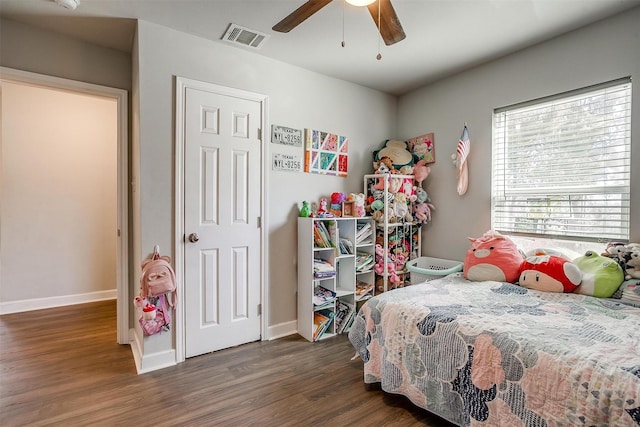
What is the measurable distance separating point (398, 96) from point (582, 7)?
1.87 metres

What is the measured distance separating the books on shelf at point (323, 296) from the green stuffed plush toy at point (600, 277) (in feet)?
5.88

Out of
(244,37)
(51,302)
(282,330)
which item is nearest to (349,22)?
(244,37)

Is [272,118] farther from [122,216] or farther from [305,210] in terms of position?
[122,216]

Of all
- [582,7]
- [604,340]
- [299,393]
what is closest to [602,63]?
[582,7]

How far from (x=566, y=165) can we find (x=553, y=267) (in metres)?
0.87

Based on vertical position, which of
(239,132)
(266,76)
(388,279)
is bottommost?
(388,279)

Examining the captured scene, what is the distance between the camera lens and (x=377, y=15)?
162 centimetres

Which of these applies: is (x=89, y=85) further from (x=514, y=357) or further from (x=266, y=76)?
(x=514, y=357)

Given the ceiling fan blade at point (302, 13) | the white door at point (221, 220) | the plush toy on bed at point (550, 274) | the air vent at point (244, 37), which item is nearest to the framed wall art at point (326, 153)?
the white door at point (221, 220)

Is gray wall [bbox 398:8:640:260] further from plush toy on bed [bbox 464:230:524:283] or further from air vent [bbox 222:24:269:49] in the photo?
air vent [bbox 222:24:269:49]

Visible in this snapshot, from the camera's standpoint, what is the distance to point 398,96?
3.75 meters

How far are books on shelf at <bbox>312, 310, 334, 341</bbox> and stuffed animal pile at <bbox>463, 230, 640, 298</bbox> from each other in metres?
1.25

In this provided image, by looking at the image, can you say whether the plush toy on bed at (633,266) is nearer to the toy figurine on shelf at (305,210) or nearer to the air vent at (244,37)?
the toy figurine on shelf at (305,210)

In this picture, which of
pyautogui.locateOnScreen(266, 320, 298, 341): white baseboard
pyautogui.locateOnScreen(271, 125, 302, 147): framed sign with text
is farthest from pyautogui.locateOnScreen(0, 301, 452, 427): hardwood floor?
pyautogui.locateOnScreen(271, 125, 302, 147): framed sign with text
